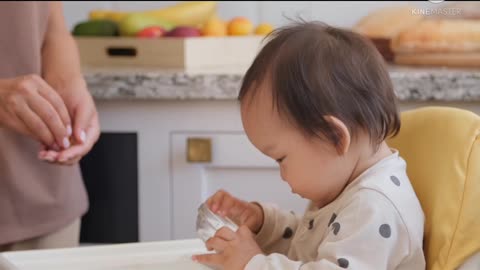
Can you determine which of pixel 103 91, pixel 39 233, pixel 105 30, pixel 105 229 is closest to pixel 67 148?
pixel 39 233

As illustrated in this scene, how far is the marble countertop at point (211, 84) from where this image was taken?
1674 millimetres

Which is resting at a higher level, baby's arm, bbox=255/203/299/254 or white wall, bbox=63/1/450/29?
baby's arm, bbox=255/203/299/254

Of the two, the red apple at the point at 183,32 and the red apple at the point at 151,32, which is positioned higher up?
the red apple at the point at 183,32

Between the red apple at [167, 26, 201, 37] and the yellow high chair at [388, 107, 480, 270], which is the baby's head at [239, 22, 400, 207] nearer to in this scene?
the yellow high chair at [388, 107, 480, 270]

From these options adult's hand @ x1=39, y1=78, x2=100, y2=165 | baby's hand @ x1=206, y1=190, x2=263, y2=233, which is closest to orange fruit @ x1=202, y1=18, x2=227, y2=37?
adult's hand @ x1=39, y1=78, x2=100, y2=165

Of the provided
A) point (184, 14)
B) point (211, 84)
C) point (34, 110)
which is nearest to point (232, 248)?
point (34, 110)

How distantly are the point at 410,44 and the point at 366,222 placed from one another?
1.10 metres

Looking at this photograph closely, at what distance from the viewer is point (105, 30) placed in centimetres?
198

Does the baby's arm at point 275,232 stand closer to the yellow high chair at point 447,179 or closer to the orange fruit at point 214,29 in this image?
the yellow high chair at point 447,179

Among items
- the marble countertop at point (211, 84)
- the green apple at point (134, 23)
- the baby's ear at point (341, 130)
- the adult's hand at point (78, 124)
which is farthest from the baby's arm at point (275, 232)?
the green apple at point (134, 23)

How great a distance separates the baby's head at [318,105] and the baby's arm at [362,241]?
2.2 inches

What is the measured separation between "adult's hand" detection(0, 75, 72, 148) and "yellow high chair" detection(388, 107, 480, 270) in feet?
1.70

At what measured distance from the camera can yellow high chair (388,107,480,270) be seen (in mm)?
889

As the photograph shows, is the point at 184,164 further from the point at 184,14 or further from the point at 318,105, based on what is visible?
the point at 318,105
